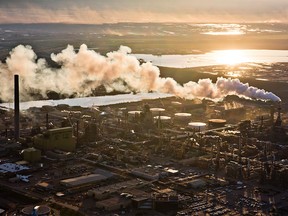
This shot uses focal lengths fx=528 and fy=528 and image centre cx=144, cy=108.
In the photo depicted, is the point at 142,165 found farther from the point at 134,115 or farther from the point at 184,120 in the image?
the point at 184,120

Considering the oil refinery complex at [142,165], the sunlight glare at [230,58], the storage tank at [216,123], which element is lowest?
the sunlight glare at [230,58]

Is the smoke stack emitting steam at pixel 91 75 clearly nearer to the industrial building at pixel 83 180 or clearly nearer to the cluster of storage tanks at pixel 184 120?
the cluster of storage tanks at pixel 184 120

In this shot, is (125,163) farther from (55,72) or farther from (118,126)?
(55,72)

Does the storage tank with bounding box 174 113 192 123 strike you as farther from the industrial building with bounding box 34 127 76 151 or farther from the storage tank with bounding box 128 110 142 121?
the industrial building with bounding box 34 127 76 151

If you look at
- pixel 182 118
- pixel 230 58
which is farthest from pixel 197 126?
pixel 230 58

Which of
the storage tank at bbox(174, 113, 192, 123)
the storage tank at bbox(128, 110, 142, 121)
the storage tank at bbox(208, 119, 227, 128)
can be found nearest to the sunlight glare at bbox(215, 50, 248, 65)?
the storage tank at bbox(174, 113, 192, 123)

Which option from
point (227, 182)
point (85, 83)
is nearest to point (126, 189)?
point (227, 182)

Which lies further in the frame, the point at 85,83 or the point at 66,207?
the point at 85,83

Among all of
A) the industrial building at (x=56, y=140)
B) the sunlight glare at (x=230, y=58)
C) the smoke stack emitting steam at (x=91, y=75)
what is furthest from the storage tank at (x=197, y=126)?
the sunlight glare at (x=230, y=58)
